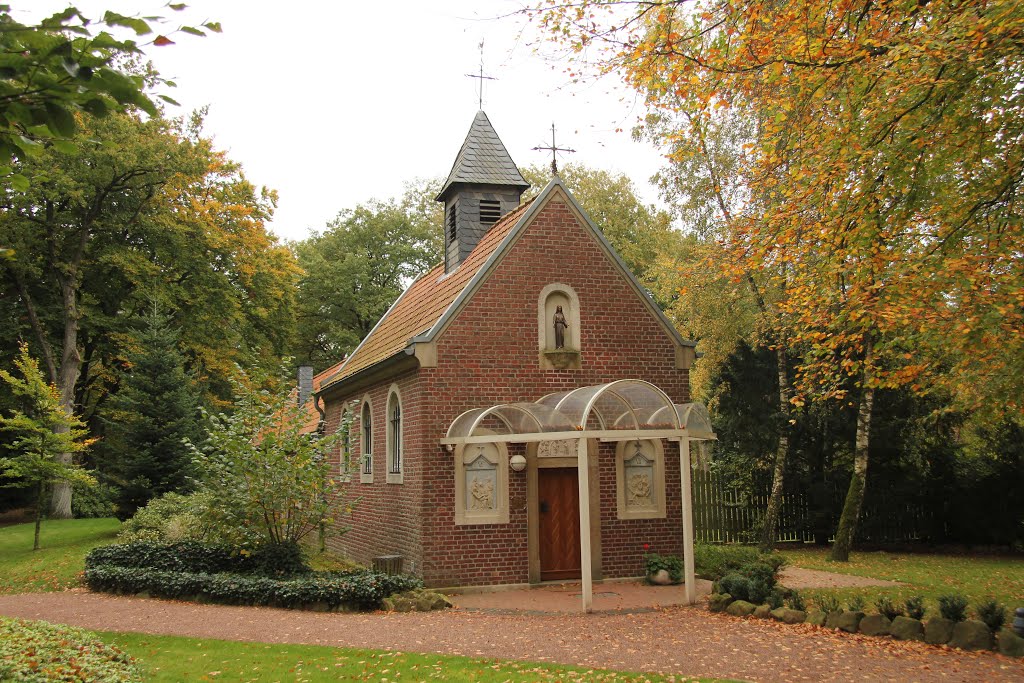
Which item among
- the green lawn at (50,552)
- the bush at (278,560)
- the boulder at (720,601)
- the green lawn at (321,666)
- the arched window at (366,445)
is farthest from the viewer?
the arched window at (366,445)

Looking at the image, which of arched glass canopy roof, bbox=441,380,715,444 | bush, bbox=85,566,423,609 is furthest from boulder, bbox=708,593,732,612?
bush, bbox=85,566,423,609

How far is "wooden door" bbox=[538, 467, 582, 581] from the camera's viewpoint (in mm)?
16031

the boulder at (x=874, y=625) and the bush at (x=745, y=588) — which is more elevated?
the bush at (x=745, y=588)

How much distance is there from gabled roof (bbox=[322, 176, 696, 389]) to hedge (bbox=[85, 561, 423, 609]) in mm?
4009

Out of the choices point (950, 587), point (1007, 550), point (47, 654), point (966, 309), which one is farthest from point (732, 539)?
point (47, 654)

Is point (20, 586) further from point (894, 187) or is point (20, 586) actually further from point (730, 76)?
point (894, 187)

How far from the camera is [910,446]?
72.4 feet

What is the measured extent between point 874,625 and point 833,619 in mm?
542

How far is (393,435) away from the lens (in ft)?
57.5

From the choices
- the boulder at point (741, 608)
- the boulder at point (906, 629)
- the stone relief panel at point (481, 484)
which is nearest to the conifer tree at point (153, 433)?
the stone relief panel at point (481, 484)

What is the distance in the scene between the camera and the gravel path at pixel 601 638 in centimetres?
923

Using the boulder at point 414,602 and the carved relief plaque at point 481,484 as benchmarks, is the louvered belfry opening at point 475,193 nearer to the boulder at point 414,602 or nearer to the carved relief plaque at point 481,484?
the carved relief plaque at point 481,484

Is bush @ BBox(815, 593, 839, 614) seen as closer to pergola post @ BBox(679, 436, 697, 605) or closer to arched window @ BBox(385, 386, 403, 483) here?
pergola post @ BBox(679, 436, 697, 605)

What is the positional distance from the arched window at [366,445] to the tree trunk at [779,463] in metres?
9.66
